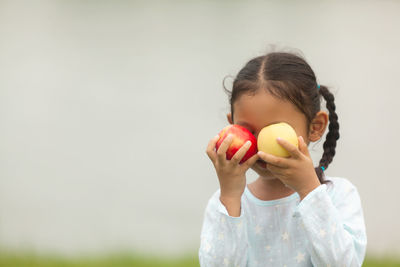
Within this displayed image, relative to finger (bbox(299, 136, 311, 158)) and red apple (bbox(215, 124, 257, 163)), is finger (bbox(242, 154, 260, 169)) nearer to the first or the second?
red apple (bbox(215, 124, 257, 163))

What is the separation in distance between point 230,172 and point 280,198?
0.68 feet

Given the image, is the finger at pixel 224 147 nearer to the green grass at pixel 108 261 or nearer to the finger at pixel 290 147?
the finger at pixel 290 147

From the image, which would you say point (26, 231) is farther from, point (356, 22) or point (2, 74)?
point (356, 22)

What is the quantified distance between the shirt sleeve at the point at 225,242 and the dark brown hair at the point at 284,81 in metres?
0.30

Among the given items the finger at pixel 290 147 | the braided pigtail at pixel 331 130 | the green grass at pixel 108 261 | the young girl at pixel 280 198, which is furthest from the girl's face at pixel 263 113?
the green grass at pixel 108 261

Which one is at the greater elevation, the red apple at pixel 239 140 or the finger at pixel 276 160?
the red apple at pixel 239 140

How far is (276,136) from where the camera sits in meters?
1.14

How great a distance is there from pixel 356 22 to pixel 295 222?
1.65 meters

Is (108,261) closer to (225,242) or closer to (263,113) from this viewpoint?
(225,242)

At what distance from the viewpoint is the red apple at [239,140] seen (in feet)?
3.89

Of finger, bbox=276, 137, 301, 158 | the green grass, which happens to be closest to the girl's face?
finger, bbox=276, 137, 301, 158

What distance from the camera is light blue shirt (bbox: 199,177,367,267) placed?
3.66ft

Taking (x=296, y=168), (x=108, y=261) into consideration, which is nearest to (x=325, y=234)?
(x=296, y=168)

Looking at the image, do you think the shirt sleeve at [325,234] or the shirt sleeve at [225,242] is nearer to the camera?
the shirt sleeve at [325,234]
